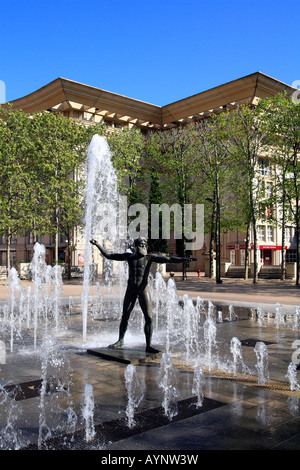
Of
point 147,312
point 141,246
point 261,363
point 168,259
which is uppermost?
point 141,246

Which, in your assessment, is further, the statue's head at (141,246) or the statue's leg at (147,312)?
the statue's head at (141,246)

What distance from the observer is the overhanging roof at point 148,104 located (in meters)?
42.2

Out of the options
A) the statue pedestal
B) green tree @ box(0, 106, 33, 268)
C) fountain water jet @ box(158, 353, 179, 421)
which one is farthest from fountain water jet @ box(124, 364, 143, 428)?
green tree @ box(0, 106, 33, 268)

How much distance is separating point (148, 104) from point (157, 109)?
1.83 metres

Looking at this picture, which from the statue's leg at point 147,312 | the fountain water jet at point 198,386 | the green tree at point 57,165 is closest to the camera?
the fountain water jet at point 198,386

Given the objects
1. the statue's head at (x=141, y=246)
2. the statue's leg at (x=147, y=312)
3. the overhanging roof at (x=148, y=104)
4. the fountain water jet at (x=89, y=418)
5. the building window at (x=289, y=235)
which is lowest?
the fountain water jet at (x=89, y=418)

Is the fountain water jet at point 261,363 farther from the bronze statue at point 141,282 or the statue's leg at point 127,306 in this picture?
the statue's leg at point 127,306

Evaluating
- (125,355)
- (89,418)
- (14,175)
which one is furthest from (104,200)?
(89,418)

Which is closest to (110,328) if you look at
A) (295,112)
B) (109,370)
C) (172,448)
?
(109,370)

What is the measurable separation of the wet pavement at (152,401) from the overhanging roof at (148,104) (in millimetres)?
38197

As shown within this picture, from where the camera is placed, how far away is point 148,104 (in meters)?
49.5

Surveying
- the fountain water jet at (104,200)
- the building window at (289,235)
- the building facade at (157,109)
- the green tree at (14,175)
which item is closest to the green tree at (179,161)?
the fountain water jet at (104,200)

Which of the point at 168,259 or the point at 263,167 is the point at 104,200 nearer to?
the point at 263,167

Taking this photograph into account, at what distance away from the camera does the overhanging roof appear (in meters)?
42.2
